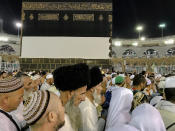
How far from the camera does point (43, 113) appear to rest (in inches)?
38.7

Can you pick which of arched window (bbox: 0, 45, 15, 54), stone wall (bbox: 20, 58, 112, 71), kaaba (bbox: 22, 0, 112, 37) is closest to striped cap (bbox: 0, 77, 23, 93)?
stone wall (bbox: 20, 58, 112, 71)

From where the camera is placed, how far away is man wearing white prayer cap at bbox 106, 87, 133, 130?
1817 mm

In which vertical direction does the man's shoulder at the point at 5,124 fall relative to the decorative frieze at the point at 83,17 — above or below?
Result: below

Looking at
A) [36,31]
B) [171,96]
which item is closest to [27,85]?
[171,96]

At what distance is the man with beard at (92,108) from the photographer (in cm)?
173

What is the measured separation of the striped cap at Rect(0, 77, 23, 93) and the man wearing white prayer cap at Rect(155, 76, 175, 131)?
130 cm

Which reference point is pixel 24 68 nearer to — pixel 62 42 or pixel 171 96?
pixel 62 42

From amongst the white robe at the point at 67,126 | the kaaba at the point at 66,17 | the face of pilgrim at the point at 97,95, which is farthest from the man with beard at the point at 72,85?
the kaaba at the point at 66,17

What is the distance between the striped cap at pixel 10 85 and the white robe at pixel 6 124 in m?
0.25

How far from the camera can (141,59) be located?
1015 inches

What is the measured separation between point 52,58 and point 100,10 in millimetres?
5778

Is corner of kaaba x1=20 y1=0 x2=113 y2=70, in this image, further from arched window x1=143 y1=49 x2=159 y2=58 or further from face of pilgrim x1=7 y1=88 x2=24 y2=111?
arched window x1=143 y1=49 x2=159 y2=58

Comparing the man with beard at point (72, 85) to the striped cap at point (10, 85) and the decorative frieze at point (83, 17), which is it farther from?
the decorative frieze at point (83, 17)

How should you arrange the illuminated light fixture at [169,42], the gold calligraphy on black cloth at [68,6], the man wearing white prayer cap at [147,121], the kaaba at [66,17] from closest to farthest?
the man wearing white prayer cap at [147,121]
the kaaba at [66,17]
the gold calligraphy on black cloth at [68,6]
the illuminated light fixture at [169,42]
